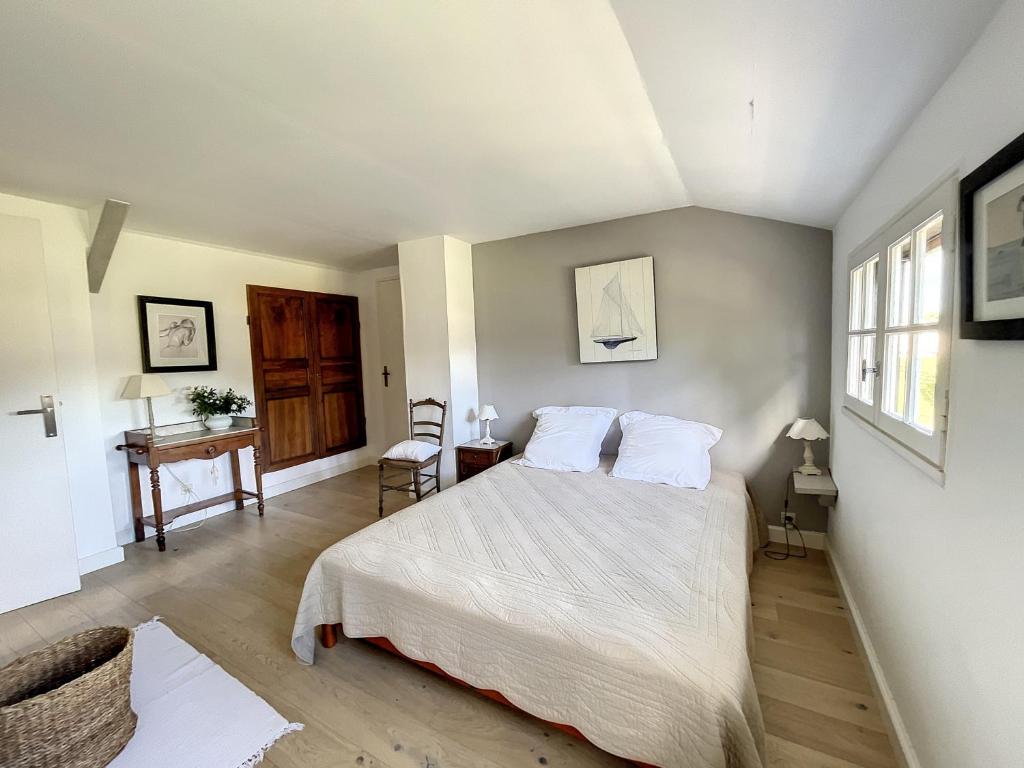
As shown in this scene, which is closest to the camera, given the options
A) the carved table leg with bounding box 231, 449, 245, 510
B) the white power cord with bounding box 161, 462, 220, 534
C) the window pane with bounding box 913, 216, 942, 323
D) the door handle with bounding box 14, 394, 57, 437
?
the window pane with bounding box 913, 216, 942, 323

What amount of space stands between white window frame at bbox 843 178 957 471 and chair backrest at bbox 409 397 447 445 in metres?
2.91

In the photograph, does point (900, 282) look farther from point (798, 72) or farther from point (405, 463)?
point (405, 463)

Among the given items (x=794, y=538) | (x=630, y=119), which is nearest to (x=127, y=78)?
(x=630, y=119)

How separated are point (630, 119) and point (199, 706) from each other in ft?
9.80

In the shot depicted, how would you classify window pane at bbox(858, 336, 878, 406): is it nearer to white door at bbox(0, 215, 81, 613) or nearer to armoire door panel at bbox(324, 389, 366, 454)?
white door at bbox(0, 215, 81, 613)

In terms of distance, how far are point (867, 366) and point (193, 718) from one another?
327cm

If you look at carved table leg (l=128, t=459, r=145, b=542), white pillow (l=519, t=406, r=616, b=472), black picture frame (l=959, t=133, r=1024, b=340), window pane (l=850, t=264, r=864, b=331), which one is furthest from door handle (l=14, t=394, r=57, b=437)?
window pane (l=850, t=264, r=864, b=331)

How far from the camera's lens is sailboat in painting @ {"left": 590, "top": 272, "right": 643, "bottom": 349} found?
3121 millimetres

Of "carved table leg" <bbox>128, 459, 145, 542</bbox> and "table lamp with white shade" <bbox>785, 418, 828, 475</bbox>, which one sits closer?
"table lamp with white shade" <bbox>785, 418, 828, 475</bbox>

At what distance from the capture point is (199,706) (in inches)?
63.9

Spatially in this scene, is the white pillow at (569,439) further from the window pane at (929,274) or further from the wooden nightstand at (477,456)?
the window pane at (929,274)

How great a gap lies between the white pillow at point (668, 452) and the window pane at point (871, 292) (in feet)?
3.65

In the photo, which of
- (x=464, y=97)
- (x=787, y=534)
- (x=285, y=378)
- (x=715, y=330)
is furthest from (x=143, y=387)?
(x=787, y=534)

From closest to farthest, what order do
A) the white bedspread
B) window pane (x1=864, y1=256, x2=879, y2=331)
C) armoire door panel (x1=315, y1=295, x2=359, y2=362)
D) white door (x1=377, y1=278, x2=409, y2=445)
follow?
the white bedspread → window pane (x1=864, y1=256, x2=879, y2=331) → armoire door panel (x1=315, y1=295, x2=359, y2=362) → white door (x1=377, y1=278, x2=409, y2=445)
